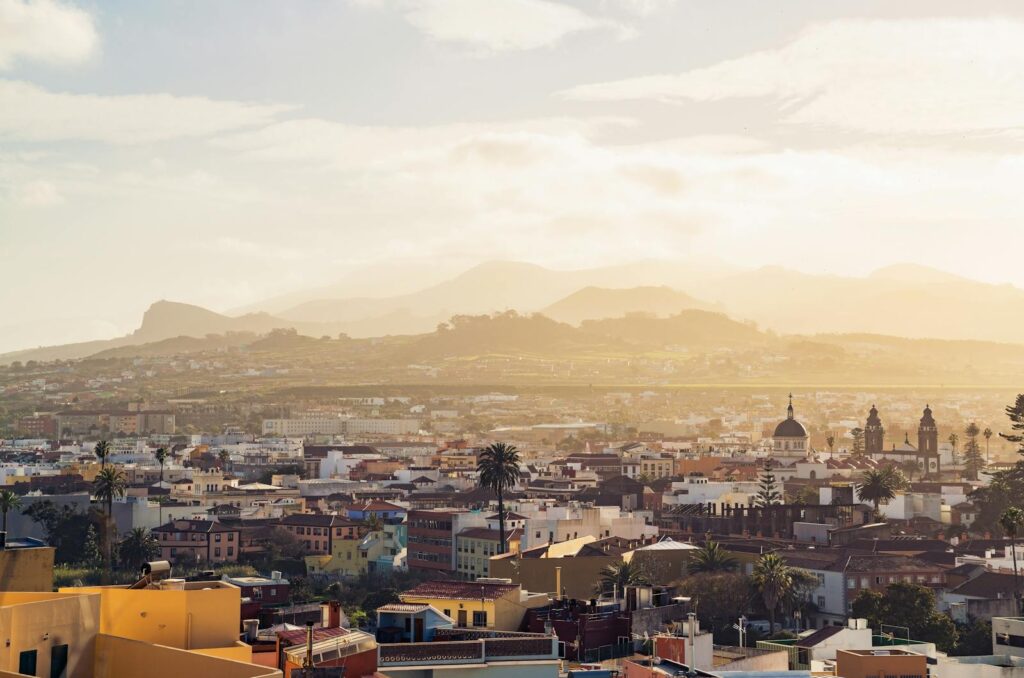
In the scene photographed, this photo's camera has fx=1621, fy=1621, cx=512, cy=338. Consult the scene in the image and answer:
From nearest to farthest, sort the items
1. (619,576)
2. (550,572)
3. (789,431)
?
(619,576) < (550,572) < (789,431)

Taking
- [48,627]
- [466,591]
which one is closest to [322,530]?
[466,591]

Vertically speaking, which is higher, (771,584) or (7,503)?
(7,503)

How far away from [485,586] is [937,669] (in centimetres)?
1032

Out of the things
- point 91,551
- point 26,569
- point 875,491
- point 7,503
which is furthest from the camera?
point 875,491

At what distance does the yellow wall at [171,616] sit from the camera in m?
13.3

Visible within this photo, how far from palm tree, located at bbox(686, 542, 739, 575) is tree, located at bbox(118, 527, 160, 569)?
24372 millimetres

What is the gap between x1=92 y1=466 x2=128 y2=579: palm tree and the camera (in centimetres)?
6931

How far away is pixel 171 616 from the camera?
13406mm

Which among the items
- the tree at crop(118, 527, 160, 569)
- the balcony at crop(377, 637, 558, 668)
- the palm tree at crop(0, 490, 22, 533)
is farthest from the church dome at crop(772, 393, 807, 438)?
the balcony at crop(377, 637, 558, 668)

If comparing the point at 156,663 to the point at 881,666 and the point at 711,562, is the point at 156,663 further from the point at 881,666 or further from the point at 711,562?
the point at 711,562

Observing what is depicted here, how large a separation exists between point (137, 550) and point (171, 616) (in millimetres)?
61006

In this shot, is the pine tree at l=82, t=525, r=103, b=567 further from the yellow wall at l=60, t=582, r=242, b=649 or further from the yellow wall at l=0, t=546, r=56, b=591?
the yellow wall at l=60, t=582, r=242, b=649

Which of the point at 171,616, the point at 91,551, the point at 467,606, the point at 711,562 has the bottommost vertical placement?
the point at 91,551

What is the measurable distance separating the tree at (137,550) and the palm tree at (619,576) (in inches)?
961
